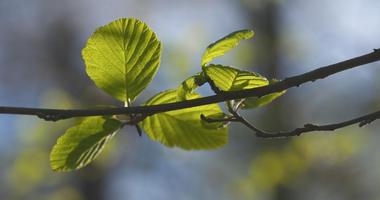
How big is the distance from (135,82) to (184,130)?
11 cm

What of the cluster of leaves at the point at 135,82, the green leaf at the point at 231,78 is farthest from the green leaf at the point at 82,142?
the green leaf at the point at 231,78

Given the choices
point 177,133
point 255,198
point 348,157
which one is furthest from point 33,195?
point 177,133

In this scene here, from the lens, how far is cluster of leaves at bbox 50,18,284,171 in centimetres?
75

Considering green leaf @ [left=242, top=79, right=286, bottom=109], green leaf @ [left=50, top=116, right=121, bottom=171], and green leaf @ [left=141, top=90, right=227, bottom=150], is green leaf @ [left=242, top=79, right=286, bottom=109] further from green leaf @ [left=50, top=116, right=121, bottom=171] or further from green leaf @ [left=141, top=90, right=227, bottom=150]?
green leaf @ [left=50, top=116, right=121, bottom=171]

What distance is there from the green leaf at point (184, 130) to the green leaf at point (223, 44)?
96 mm

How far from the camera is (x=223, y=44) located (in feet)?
2.46

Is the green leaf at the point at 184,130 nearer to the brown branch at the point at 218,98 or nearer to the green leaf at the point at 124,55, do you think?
the green leaf at the point at 124,55

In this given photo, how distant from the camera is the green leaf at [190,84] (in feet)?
2.47

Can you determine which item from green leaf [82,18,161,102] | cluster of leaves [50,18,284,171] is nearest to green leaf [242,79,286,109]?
cluster of leaves [50,18,284,171]

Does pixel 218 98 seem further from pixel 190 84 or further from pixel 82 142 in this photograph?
pixel 82 142

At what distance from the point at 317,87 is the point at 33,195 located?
294 cm

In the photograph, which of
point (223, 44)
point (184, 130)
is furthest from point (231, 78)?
point (184, 130)

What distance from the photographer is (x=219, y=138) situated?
873 mm

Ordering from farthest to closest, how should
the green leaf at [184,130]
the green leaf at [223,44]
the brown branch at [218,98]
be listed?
the green leaf at [184,130], the green leaf at [223,44], the brown branch at [218,98]
